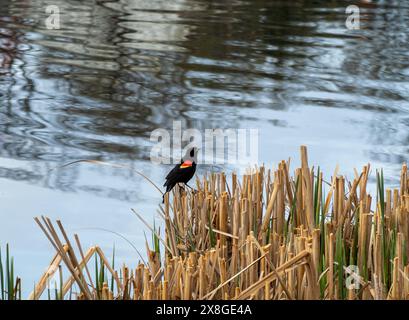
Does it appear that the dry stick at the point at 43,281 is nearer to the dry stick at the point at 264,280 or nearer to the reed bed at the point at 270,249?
the reed bed at the point at 270,249

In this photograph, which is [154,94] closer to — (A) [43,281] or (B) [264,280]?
(A) [43,281]

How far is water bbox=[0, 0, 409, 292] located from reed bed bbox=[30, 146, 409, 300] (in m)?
0.88

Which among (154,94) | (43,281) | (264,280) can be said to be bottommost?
(154,94)

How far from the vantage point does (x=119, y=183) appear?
21.0 feet

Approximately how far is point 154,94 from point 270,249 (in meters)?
5.15

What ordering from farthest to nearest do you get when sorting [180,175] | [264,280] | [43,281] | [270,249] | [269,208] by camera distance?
[180,175] → [269,208] → [270,249] → [43,281] → [264,280]

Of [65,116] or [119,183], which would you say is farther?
[65,116]

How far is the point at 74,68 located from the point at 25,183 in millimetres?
3486

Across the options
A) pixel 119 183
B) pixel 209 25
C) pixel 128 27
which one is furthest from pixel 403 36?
pixel 119 183

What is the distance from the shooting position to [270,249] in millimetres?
3713

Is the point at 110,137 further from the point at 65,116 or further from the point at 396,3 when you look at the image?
the point at 396,3

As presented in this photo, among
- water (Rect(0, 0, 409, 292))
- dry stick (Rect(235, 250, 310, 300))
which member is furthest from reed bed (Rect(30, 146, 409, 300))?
water (Rect(0, 0, 409, 292))

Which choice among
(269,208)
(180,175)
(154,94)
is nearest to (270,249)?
(269,208)

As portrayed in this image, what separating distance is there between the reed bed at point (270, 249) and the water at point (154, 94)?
2.88 feet
